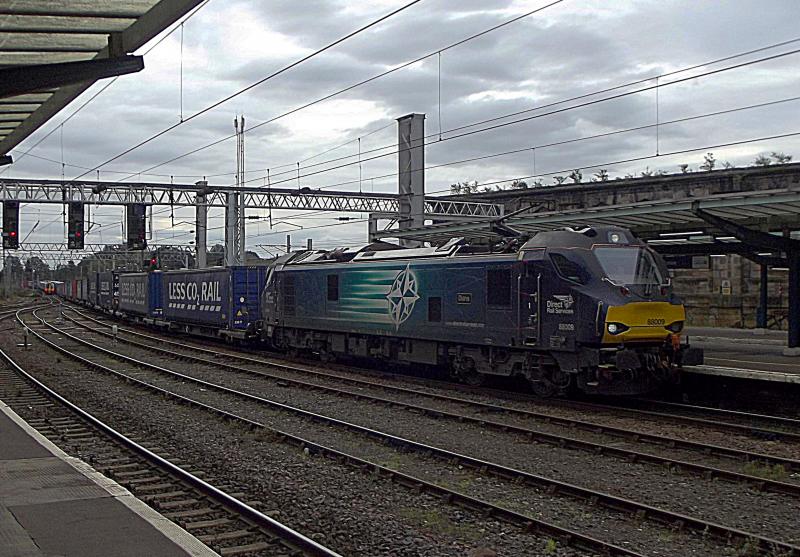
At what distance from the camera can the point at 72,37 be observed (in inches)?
427

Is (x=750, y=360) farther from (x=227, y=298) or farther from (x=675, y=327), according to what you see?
(x=227, y=298)

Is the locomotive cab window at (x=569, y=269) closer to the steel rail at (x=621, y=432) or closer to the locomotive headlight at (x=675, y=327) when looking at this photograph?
the locomotive headlight at (x=675, y=327)

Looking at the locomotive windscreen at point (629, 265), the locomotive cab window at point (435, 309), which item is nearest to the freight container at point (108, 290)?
the locomotive cab window at point (435, 309)

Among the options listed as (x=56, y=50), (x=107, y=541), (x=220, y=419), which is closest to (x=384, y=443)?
(x=220, y=419)

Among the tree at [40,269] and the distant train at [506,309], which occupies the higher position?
the tree at [40,269]

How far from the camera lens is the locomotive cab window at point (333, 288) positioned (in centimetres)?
2239

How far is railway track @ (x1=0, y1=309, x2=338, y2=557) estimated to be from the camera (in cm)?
750

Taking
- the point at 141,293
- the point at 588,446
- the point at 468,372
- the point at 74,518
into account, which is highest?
the point at 141,293

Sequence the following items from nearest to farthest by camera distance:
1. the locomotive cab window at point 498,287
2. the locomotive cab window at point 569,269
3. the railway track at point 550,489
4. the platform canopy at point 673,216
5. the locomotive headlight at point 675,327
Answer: the railway track at point 550,489 < the locomotive cab window at point 569,269 < the locomotive headlight at point 675,327 < the locomotive cab window at point 498,287 < the platform canopy at point 673,216

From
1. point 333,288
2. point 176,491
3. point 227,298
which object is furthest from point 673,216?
point 227,298

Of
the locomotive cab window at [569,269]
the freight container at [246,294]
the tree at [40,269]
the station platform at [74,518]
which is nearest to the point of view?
the station platform at [74,518]

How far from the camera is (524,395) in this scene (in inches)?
658

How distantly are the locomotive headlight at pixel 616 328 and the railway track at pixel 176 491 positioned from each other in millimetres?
7601

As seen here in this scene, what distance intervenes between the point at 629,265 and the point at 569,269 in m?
1.11
